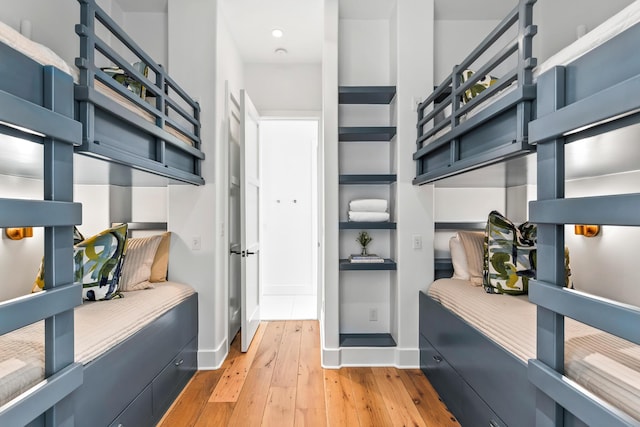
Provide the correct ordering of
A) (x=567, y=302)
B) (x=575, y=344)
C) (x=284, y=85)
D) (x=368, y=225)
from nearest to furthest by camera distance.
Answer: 1. (x=567, y=302)
2. (x=575, y=344)
3. (x=368, y=225)
4. (x=284, y=85)

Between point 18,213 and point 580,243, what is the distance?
2.89 m

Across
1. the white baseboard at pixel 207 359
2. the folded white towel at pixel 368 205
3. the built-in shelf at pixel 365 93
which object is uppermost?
the built-in shelf at pixel 365 93

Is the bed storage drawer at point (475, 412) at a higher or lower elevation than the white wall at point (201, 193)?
lower

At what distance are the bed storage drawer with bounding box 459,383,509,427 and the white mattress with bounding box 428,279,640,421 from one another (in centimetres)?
25

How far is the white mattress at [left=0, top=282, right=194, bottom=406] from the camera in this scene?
972 mm

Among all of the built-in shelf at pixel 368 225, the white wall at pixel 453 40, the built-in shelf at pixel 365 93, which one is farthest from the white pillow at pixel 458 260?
the white wall at pixel 453 40

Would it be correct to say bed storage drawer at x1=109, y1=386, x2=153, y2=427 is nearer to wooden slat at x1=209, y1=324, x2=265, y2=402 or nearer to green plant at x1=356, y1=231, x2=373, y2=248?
wooden slat at x1=209, y1=324, x2=265, y2=402

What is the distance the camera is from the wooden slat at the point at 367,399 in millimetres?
1887

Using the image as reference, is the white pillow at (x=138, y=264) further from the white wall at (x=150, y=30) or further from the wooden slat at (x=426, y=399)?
the wooden slat at (x=426, y=399)

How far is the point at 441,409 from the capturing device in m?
2.00

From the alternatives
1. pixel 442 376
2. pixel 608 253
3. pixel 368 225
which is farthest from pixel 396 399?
pixel 608 253

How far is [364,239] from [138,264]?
1.68m

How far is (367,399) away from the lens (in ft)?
6.91

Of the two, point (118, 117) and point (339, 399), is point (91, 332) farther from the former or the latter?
point (339, 399)
